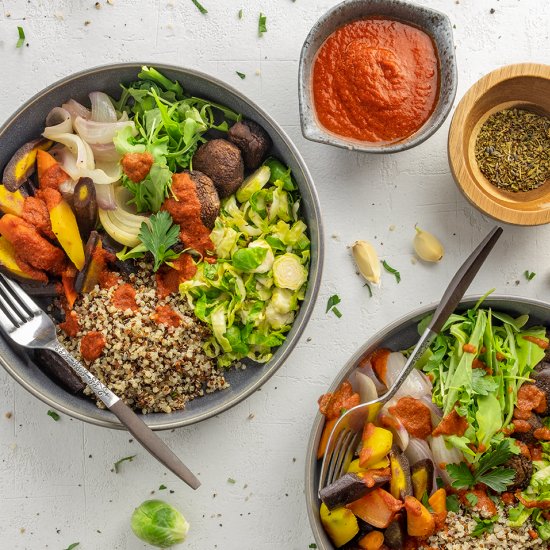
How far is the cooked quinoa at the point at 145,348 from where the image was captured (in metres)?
2.68

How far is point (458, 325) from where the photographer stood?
109 inches

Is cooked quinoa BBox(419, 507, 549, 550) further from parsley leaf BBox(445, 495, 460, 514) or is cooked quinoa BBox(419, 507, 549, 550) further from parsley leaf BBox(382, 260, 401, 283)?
parsley leaf BBox(382, 260, 401, 283)

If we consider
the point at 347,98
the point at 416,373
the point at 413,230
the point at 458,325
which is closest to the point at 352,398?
the point at 416,373

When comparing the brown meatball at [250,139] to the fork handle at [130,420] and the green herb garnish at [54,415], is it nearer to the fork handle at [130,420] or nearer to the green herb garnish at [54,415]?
the fork handle at [130,420]

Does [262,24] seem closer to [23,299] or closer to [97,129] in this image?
[97,129]

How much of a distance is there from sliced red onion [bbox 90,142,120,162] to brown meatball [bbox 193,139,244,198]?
0.32 metres

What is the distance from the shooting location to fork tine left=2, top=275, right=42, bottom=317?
272 centimetres

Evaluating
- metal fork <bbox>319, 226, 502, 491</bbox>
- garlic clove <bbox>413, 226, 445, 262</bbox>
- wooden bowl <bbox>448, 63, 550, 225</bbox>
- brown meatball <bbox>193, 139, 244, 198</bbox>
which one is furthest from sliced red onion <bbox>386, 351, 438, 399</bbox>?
brown meatball <bbox>193, 139, 244, 198</bbox>

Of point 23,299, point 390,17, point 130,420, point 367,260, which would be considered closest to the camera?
point 130,420

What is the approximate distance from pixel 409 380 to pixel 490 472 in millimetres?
463

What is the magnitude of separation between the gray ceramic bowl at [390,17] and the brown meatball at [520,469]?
130cm

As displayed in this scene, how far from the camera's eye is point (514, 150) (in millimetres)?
2916

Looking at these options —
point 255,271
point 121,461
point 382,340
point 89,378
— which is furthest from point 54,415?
point 382,340

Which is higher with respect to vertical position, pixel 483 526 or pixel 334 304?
pixel 334 304
